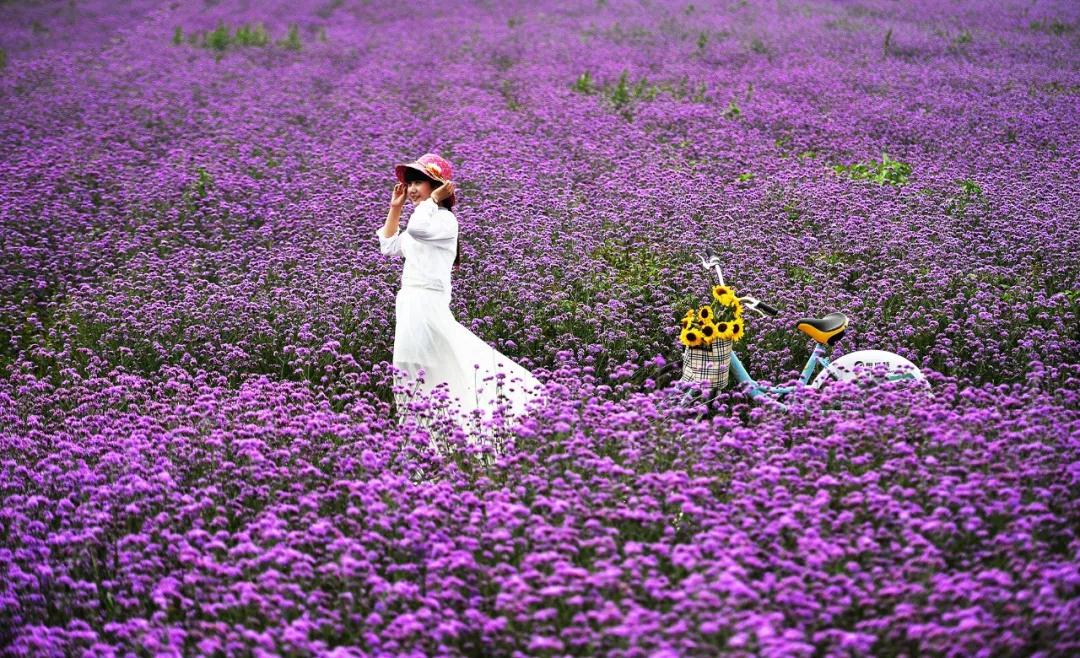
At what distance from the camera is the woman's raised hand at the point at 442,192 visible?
15.9 feet

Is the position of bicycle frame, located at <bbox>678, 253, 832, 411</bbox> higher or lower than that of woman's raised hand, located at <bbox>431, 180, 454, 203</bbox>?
lower

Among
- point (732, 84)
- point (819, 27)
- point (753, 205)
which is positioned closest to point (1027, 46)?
point (819, 27)

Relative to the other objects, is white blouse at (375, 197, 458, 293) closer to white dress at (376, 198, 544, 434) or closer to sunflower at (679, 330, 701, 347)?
white dress at (376, 198, 544, 434)

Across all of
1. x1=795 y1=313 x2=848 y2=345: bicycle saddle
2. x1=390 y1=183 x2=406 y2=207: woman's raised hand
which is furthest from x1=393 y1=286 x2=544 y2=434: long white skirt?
x1=795 y1=313 x2=848 y2=345: bicycle saddle

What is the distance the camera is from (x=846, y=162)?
839 centimetres

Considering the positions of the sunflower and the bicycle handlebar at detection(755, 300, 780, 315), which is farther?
the bicycle handlebar at detection(755, 300, 780, 315)

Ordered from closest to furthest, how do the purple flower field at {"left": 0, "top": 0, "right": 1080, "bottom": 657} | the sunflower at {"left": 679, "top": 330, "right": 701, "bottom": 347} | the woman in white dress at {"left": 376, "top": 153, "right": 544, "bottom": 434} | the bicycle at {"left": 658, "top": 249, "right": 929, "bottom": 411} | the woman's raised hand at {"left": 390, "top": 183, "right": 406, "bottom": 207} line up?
the purple flower field at {"left": 0, "top": 0, "right": 1080, "bottom": 657} → the bicycle at {"left": 658, "top": 249, "right": 929, "bottom": 411} → the sunflower at {"left": 679, "top": 330, "right": 701, "bottom": 347} → the woman in white dress at {"left": 376, "top": 153, "right": 544, "bottom": 434} → the woman's raised hand at {"left": 390, "top": 183, "right": 406, "bottom": 207}

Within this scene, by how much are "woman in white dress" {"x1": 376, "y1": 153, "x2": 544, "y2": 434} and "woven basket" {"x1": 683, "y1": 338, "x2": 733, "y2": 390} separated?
28.7 inches

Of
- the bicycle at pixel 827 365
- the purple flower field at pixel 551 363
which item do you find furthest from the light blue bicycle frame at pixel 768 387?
the purple flower field at pixel 551 363

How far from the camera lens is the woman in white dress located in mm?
4840

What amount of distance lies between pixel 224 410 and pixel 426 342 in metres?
1.07

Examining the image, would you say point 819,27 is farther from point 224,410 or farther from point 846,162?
point 224,410

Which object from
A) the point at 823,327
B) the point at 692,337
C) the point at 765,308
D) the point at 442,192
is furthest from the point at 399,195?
the point at 823,327

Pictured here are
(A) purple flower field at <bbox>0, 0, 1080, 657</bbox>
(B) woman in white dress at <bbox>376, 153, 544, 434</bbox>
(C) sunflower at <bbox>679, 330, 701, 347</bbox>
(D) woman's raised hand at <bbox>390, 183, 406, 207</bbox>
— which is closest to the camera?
(A) purple flower field at <bbox>0, 0, 1080, 657</bbox>
